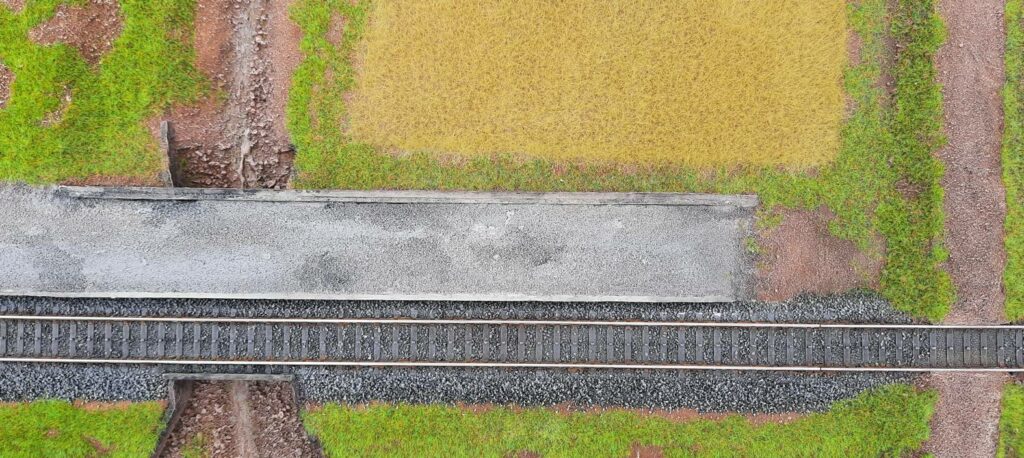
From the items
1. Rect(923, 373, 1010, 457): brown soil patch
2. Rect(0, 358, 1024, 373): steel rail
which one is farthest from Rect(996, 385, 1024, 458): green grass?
Rect(0, 358, 1024, 373): steel rail

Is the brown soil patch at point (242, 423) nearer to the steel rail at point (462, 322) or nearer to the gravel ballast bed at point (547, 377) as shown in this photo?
the gravel ballast bed at point (547, 377)

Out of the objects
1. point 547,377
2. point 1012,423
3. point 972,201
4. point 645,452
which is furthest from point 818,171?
point 547,377

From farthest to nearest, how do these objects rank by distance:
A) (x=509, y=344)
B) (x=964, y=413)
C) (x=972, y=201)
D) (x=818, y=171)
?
(x=818, y=171) → (x=972, y=201) → (x=964, y=413) → (x=509, y=344)

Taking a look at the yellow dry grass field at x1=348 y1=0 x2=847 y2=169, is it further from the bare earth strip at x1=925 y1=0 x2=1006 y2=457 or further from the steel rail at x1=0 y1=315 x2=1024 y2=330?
the steel rail at x1=0 y1=315 x2=1024 y2=330

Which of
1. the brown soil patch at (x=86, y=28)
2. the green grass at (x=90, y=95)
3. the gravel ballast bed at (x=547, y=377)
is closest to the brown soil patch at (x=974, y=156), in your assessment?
the gravel ballast bed at (x=547, y=377)

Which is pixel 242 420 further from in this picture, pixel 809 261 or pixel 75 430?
pixel 809 261

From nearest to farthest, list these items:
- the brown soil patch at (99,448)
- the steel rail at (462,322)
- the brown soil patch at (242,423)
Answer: the steel rail at (462,322) → the brown soil patch at (99,448) → the brown soil patch at (242,423)
